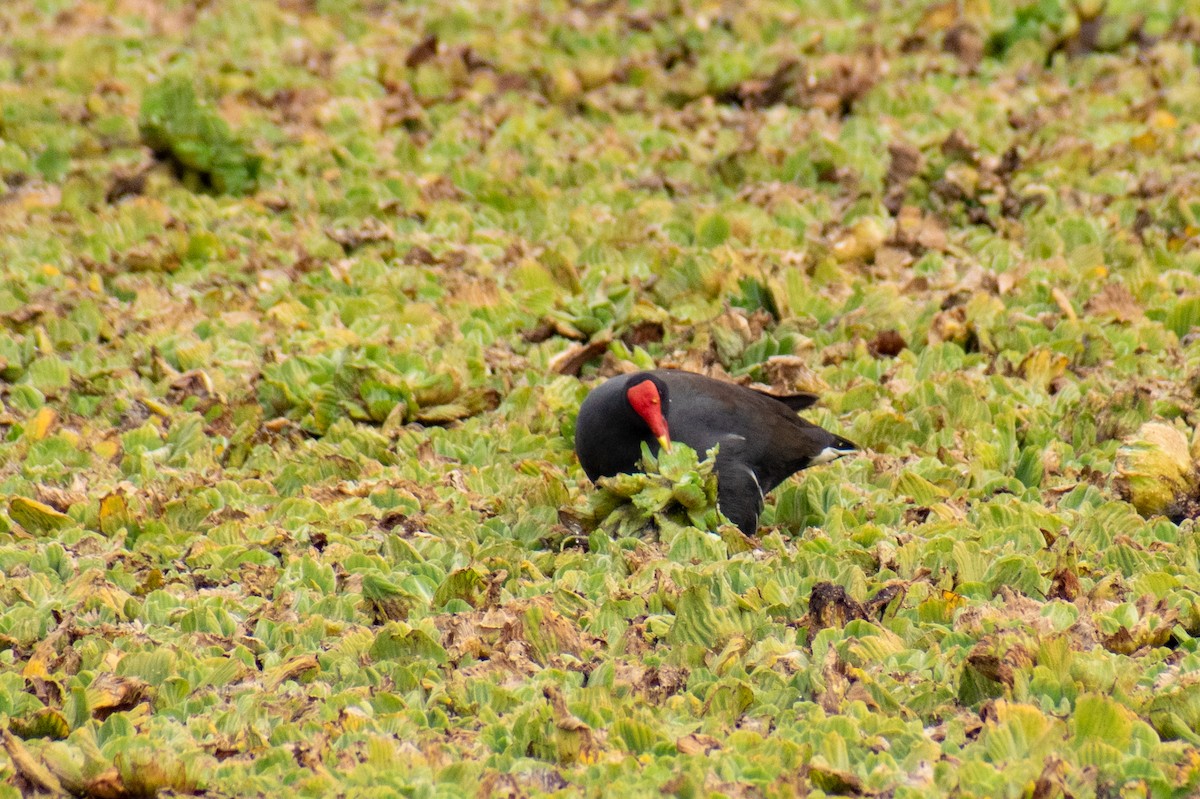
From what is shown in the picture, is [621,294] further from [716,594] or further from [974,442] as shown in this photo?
[716,594]

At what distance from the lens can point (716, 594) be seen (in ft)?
15.3

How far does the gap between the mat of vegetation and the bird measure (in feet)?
0.54

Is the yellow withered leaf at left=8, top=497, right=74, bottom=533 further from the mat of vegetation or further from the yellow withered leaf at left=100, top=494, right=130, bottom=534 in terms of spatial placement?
the yellow withered leaf at left=100, top=494, right=130, bottom=534

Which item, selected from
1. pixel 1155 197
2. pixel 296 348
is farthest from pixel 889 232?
pixel 296 348

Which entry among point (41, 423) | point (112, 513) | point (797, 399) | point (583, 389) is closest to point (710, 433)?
point (797, 399)

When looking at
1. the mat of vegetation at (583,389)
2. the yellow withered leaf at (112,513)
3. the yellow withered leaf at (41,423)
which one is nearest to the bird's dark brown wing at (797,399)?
the mat of vegetation at (583,389)

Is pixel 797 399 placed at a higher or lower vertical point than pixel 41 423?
higher

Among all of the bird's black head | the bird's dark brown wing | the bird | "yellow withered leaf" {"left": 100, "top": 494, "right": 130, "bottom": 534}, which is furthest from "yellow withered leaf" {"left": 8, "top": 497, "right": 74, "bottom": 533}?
the bird's dark brown wing

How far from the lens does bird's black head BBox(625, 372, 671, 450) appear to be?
209 inches

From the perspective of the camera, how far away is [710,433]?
5.64 metres

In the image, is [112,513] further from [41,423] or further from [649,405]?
[649,405]

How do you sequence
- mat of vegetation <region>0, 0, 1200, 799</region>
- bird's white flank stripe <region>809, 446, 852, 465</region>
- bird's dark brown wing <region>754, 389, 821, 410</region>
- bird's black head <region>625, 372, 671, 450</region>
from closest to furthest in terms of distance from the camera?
mat of vegetation <region>0, 0, 1200, 799</region>
bird's black head <region>625, 372, 671, 450</region>
bird's white flank stripe <region>809, 446, 852, 465</region>
bird's dark brown wing <region>754, 389, 821, 410</region>

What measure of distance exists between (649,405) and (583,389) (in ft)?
4.47

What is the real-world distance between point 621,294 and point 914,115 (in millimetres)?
3481
